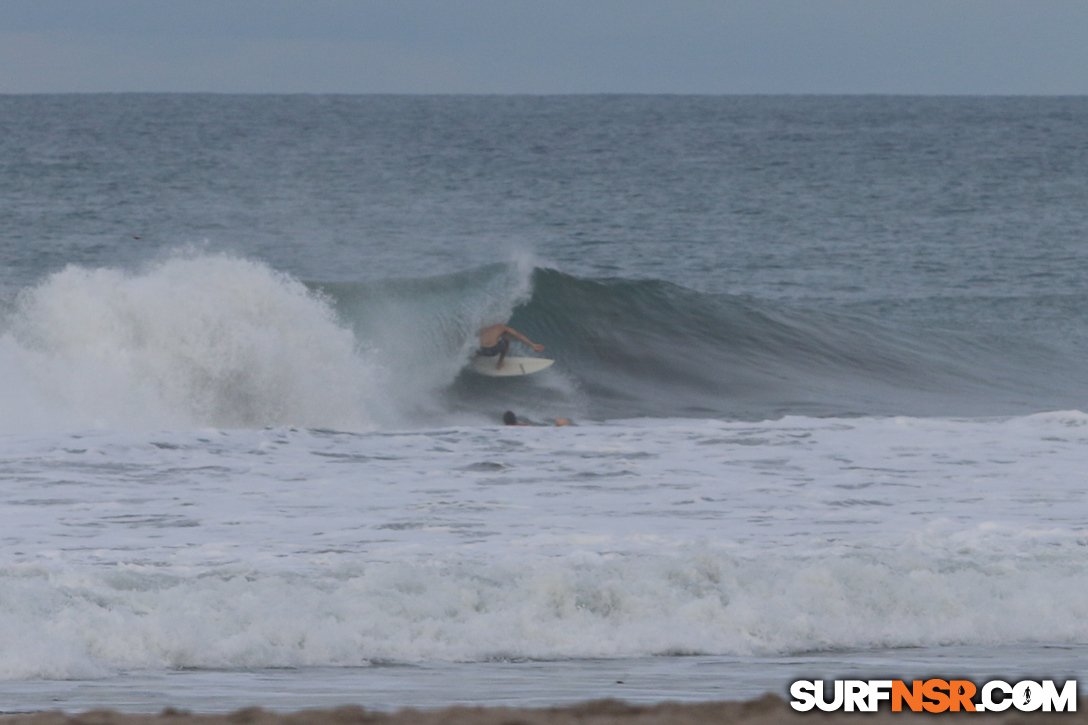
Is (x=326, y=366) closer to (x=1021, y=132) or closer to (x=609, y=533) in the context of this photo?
(x=609, y=533)

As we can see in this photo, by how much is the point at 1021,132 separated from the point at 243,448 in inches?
3480

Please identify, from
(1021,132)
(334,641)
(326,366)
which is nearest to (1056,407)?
(326,366)

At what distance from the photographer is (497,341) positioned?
17312mm

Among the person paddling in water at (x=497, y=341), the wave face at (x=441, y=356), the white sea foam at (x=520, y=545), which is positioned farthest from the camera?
the person paddling in water at (x=497, y=341)

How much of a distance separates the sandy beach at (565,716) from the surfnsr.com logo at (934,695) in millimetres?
167

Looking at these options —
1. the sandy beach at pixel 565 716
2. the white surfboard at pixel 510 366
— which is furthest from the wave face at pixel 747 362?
the sandy beach at pixel 565 716

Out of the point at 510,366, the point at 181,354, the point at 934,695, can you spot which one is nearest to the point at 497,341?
the point at 510,366

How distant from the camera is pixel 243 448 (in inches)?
438

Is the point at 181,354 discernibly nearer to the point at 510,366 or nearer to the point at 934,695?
the point at 510,366

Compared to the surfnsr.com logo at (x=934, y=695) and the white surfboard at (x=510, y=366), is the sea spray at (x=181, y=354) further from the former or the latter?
the surfnsr.com logo at (x=934, y=695)

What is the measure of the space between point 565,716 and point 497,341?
41.7ft

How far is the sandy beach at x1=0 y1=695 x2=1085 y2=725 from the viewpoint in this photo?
455 centimetres

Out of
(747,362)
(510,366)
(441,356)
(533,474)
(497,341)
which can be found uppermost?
(747,362)

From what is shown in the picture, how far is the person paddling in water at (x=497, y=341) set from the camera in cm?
1689
